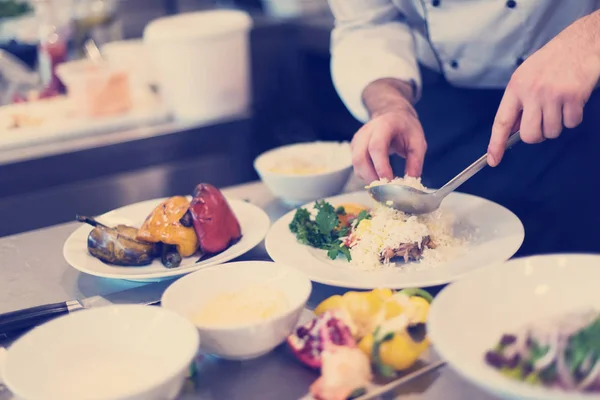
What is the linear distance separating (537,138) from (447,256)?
248 mm

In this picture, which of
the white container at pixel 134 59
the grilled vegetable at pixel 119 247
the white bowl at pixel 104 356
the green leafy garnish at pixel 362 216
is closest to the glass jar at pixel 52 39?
the white container at pixel 134 59

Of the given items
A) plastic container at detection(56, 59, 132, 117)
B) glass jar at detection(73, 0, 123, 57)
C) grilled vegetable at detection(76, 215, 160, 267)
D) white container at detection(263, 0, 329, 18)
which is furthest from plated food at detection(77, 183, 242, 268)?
white container at detection(263, 0, 329, 18)

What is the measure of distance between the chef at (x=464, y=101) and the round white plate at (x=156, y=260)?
0.82 feet

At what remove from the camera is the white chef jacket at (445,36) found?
1.58 metres

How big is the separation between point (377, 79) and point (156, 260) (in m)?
0.73

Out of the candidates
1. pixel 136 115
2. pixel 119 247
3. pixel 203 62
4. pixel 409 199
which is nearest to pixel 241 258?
pixel 119 247

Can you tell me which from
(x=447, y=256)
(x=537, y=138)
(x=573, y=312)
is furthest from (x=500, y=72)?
(x=573, y=312)

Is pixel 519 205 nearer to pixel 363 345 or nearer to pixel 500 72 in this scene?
pixel 500 72

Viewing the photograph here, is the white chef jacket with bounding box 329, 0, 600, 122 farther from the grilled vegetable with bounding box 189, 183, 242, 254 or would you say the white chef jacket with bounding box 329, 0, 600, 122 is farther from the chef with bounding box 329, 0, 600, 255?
the grilled vegetable with bounding box 189, 183, 242, 254

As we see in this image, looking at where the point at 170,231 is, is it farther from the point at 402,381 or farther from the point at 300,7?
the point at 300,7

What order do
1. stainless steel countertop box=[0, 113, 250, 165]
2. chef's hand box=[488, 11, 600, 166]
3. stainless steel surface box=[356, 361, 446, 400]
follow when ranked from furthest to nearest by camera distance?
1. stainless steel countertop box=[0, 113, 250, 165]
2. chef's hand box=[488, 11, 600, 166]
3. stainless steel surface box=[356, 361, 446, 400]

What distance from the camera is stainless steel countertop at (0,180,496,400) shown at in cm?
87

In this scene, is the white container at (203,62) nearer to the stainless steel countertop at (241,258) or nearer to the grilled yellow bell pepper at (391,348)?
the stainless steel countertop at (241,258)

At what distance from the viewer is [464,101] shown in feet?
5.98
